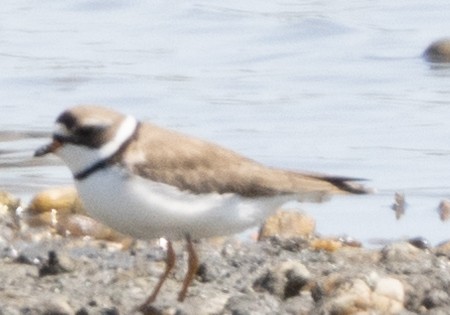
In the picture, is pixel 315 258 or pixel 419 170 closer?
pixel 315 258

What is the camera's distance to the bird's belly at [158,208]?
17.5ft

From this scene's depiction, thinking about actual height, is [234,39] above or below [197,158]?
below

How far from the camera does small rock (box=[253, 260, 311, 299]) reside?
5.77m

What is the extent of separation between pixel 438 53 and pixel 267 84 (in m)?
1.61

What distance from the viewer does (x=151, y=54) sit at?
13289 mm

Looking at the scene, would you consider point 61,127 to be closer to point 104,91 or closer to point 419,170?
point 419,170

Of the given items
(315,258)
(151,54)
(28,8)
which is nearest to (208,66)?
(151,54)

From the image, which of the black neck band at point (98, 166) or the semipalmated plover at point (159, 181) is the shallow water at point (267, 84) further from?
the black neck band at point (98, 166)

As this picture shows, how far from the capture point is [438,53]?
1255 centimetres

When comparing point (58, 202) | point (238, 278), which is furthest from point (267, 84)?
point (238, 278)

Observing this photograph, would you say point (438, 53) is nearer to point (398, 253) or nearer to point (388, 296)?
point (398, 253)

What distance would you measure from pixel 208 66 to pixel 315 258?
6.08 metres

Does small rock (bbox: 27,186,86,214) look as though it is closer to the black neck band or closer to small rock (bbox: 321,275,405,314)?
the black neck band

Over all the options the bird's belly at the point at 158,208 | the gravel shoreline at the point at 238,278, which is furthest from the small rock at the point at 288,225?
the bird's belly at the point at 158,208
